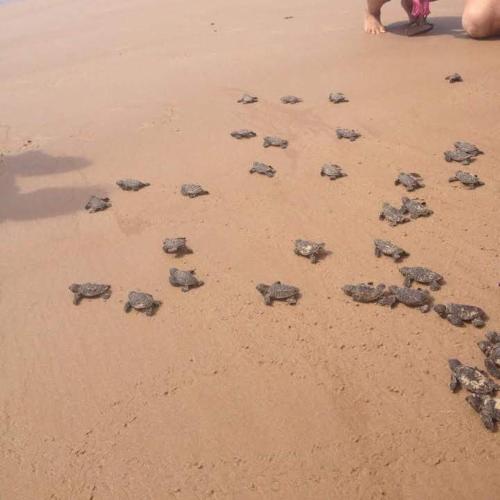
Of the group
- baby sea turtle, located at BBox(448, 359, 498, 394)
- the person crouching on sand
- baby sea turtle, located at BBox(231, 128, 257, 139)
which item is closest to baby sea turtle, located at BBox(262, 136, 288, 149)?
baby sea turtle, located at BBox(231, 128, 257, 139)

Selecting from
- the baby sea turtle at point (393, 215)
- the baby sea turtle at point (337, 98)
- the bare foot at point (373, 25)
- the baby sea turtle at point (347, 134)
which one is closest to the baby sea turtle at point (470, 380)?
the baby sea turtle at point (393, 215)

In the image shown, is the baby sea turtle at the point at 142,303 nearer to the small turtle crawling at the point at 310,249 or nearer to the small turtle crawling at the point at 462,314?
the small turtle crawling at the point at 310,249

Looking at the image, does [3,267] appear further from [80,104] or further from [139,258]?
[80,104]

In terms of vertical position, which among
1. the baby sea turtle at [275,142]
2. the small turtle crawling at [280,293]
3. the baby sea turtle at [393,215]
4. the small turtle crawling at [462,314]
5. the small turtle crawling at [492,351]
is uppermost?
the baby sea turtle at [275,142]

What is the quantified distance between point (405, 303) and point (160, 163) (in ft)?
10.1

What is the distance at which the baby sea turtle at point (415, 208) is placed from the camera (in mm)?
3822

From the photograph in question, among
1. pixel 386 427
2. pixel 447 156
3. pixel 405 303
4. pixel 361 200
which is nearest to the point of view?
pixel 386 427

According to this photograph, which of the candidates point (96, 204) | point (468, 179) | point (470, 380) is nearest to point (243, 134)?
point (96, 204)

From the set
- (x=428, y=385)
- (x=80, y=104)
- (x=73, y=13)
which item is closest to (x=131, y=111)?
(x=80, y=104)

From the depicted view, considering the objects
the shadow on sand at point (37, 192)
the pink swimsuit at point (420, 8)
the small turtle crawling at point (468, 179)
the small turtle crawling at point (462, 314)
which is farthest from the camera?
the pink swimsuit at point (420, 8)

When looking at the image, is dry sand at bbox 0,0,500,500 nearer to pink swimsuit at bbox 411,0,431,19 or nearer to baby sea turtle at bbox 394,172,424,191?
baby sea turtle at bbox 394,172,424,191

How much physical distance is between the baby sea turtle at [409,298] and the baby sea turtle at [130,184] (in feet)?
8.81

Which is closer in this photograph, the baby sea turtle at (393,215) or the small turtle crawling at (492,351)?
the small turtle crawling at (492,351)

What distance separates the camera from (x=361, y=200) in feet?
13.6
